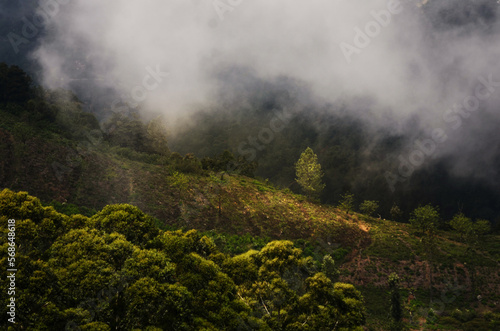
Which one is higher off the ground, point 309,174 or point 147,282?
point 309,174

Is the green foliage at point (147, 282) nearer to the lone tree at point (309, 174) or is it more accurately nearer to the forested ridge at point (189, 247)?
the forested ridge at point (189, 247)

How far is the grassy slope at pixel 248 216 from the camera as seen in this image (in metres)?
32.6

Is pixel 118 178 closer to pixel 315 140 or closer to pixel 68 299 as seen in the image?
pixel 68 299

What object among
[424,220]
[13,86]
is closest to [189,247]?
[424,220]

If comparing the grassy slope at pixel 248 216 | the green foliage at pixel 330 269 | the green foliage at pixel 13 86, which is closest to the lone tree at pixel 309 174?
the grassy slope at pixel 248 216

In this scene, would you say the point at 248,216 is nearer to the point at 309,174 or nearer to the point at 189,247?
the point at 309,174

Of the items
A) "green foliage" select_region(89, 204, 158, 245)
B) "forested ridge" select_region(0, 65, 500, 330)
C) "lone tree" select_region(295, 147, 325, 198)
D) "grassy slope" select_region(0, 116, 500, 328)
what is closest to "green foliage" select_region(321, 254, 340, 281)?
"forested ridge" select_region(0, 65, 500, 330)

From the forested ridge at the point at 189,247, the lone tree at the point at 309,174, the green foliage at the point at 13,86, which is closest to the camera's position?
the forested ridge at the point at 189,247

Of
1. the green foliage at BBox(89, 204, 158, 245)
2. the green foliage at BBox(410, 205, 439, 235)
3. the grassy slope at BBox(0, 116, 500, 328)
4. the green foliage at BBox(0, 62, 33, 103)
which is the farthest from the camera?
the green foliage at BBox(0, 62, 33, 103)

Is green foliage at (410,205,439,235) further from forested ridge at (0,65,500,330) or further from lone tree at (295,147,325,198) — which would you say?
lone tree at (295,147,325,198)

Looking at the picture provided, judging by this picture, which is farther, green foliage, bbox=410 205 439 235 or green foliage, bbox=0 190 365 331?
green foliage, bbox=410 205 439 235

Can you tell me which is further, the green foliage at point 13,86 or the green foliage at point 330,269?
the green foliage at point 13,86

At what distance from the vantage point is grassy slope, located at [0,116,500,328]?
107 feet

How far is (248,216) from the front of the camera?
1645 inches
